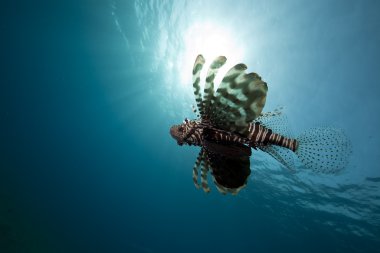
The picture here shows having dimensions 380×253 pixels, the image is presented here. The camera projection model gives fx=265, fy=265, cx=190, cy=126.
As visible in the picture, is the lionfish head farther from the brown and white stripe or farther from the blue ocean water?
Result: the blue ocean water

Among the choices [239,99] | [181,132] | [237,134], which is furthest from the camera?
[181,132]

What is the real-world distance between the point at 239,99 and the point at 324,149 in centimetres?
272

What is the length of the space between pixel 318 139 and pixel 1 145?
7440 centimetres

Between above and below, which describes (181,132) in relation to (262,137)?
below

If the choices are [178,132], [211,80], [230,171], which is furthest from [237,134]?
[178,132]

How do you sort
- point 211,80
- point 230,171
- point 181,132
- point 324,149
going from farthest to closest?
point 324,149 → point 181,132 → point 230,171 → point 211,80

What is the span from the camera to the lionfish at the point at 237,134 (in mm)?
2764

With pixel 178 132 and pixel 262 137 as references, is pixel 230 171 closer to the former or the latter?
pixel 262 137

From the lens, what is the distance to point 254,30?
13961mm

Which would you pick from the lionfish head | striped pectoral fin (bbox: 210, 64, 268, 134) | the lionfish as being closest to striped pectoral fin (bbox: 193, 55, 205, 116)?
the lionfish

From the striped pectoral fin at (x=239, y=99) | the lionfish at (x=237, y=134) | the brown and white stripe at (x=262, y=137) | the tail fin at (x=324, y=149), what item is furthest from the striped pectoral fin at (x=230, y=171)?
the tail fin at (x=324, y=149)

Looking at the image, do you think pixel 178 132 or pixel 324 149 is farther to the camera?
pixel 324 149

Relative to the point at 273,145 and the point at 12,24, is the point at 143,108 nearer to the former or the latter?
the point at 12,24

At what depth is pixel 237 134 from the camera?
3.30 m
